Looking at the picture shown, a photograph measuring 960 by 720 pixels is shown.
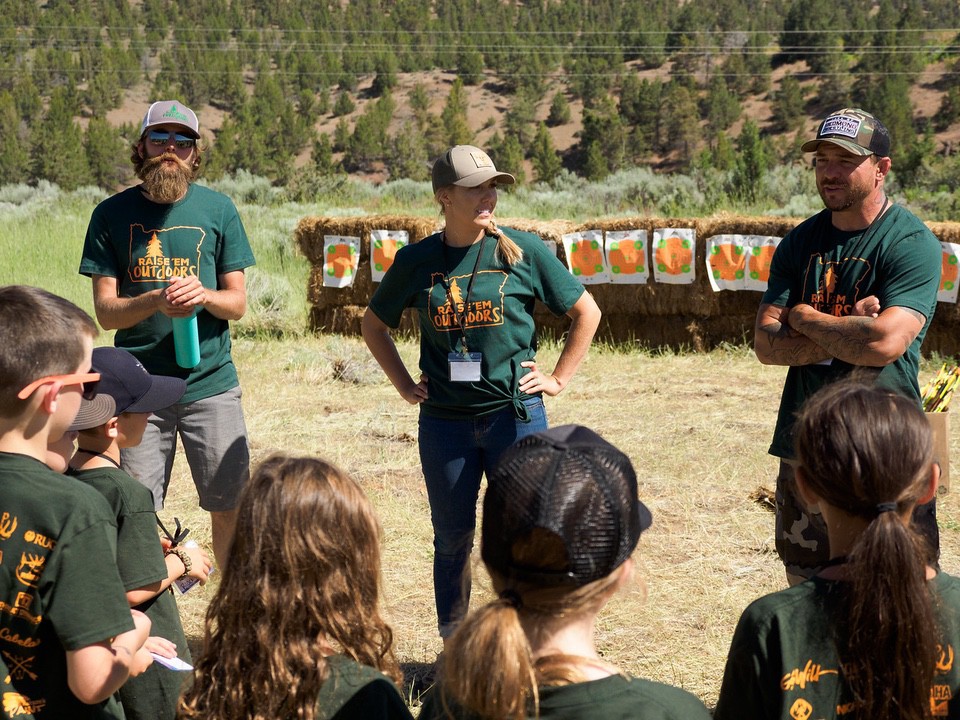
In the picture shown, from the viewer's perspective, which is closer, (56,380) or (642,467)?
(56,380)

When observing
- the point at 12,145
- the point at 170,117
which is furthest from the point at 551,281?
the point at 12,145

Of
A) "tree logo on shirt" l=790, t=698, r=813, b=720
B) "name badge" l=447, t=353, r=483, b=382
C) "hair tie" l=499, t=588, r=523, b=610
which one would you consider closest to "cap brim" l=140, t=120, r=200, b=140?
"name badge" l=447, t=353, r=483, b=382

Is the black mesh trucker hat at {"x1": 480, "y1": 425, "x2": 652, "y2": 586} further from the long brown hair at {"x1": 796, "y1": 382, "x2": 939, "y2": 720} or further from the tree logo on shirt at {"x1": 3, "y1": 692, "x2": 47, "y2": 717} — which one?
the tree logo on shirt at {"x1": 3, "y1": 692, "x2": 47, "y2": 717}

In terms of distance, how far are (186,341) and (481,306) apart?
1.15 m

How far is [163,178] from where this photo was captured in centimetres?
383

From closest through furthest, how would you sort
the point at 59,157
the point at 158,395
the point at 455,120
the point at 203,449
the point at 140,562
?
1. the point at 140,562
2. the point at 158,395
3. the point at 203,449
4. the point at 59,157
5. the point at 455,120

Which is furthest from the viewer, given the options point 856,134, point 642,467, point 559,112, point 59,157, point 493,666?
point 559,112

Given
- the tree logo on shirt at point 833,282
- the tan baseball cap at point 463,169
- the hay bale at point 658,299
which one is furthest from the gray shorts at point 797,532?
the hay bale at point 658,299

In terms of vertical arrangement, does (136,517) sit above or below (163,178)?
below

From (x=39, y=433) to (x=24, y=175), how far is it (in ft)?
125

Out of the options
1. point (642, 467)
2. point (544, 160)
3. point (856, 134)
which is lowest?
point (642, 467)

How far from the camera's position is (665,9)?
204 ft

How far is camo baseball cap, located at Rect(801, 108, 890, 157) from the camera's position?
11.0 feet

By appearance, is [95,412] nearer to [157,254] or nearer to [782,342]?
[157,254]
